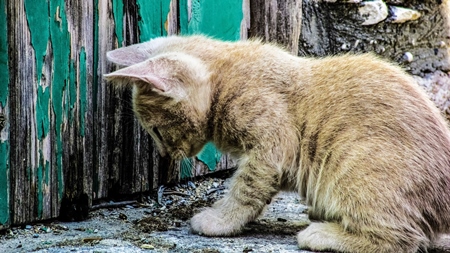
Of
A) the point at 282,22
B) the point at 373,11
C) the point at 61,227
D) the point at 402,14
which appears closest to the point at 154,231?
the point at 61,227

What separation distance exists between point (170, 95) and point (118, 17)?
2.13ft

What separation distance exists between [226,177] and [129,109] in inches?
49.4

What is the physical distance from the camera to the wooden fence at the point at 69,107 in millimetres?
3004

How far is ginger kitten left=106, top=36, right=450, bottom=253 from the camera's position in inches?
112

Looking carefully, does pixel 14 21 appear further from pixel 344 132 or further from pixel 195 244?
pixel 344 132

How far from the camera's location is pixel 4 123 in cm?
296

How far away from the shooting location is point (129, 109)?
11.9 feet

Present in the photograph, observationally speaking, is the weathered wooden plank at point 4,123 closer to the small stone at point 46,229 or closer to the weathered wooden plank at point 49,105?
the weathered wooden plank at point 49,105

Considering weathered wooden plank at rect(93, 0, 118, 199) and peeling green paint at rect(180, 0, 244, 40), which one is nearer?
weathered wooden plank at rect(93, 0, 118, 199)

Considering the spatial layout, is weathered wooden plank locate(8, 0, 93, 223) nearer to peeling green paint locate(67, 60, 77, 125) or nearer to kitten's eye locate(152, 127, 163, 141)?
peeling green paint locate(67, 60, 77, 125)

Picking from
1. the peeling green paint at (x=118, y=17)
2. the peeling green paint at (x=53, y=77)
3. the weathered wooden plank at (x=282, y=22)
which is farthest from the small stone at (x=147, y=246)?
the weathered wooden plank at (x=282, y=22)

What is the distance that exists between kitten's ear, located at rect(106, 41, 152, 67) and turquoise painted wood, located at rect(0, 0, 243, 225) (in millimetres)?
180

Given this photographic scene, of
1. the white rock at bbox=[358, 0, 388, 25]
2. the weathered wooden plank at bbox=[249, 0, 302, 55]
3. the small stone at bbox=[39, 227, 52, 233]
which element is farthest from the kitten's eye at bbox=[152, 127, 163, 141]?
the white rock at bbox=[358, 0, 388, 25]

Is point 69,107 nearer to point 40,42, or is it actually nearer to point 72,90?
point 72,90
